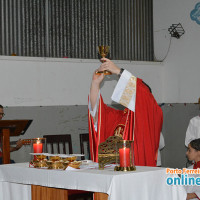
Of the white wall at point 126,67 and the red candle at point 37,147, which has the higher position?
the white wall at point 126,67

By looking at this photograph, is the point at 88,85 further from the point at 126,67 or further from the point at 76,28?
the point at 76,28

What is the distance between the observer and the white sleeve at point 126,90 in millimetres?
4070

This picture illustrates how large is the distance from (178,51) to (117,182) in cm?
587

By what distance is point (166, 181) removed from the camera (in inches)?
126

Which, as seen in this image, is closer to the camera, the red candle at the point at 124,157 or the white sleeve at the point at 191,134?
the red candle at the point at 124,157

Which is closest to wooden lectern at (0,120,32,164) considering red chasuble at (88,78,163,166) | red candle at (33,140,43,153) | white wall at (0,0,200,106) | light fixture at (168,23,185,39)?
red candle at (33,140,43,153)

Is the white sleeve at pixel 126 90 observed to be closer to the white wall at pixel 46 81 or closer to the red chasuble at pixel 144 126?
the red chasuble at pixel 144 126

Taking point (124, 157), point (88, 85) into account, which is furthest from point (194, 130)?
point (124, 157)

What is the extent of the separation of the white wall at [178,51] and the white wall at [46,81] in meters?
0.85

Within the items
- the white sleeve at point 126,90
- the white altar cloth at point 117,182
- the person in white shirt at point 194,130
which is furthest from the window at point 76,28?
the white altar cloth at point 117,182

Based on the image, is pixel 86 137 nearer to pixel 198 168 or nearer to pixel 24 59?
pixel 24 59

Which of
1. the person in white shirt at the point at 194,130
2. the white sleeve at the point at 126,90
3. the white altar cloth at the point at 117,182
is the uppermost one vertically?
the white sleeve at the point at 126,90

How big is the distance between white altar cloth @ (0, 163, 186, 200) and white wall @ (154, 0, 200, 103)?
5.08 m

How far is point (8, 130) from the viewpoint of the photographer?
4.55m
